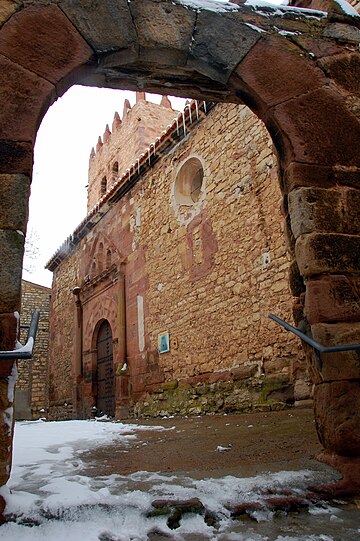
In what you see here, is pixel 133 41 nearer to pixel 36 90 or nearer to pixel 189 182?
pixel 36 90

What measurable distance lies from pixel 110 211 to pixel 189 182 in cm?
325

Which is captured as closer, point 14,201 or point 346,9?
point 14,201

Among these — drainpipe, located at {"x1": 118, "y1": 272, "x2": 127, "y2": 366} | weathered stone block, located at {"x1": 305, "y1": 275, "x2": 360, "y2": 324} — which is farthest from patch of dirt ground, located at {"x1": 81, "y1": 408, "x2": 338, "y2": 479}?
drainpipe, located at {"x1": 118, "y1": 272, "x2": 127, "y2": 366}

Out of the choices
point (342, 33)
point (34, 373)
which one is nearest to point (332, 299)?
point (342, 33)

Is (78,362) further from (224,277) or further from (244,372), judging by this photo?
(244,372)

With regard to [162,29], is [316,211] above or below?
below

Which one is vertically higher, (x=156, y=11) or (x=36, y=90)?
(x=156, y=11)

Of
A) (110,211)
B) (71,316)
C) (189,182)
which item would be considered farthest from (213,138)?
(71,316)

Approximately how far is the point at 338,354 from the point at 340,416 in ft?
1.00

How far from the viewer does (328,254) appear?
94.3 inches

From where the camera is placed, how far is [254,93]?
107 inches

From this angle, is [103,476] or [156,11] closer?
[103,476]

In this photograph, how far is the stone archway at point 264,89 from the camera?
85.2 inches

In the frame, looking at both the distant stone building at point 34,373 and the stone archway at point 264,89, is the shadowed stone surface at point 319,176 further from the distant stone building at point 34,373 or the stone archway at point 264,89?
the distant stone building at point 34,373
